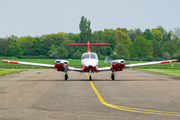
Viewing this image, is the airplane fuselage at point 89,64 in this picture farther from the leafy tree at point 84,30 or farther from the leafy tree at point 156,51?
the leafy tree at point 84,30

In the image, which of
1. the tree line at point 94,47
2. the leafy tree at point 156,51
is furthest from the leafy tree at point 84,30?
the leafy tree at point 156,51

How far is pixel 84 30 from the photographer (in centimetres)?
12000

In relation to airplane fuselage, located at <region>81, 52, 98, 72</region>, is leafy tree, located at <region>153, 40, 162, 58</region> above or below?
above

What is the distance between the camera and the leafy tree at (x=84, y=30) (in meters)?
120

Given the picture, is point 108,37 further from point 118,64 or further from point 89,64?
point 89,64

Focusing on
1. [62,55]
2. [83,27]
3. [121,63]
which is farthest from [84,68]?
[83,27]

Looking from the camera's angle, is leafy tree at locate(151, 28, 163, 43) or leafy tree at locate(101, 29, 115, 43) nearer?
leafy tree at locate(101, 29, 115, 43)

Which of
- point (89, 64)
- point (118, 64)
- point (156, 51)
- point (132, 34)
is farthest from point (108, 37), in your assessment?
point (89, 64)

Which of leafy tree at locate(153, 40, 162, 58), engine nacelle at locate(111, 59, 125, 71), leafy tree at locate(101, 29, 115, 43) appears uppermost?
leafy tree at locate(101, 29, 115, 43)

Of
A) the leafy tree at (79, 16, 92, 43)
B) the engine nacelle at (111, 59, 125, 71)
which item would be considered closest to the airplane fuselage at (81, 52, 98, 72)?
the engine nacelle at (111, 59, 125, 71)

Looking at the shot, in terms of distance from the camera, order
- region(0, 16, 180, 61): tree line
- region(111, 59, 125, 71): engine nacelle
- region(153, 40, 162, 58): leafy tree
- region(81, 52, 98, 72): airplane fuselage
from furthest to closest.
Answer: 1. region(153, 40, 162, 58): leafy tree
2. region(0, 16, 180, 61): tree line
3. region(111, 59, 125, 71): engine nacelle
4. region(81, 52, 98, 72): airplane fuselage

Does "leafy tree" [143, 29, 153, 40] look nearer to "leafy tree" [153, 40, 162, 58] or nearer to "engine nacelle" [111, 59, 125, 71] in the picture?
"leafy tree" [153, 40, 162, 58]

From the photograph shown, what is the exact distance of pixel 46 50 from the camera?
116 m

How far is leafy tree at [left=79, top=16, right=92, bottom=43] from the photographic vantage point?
119562 mm
